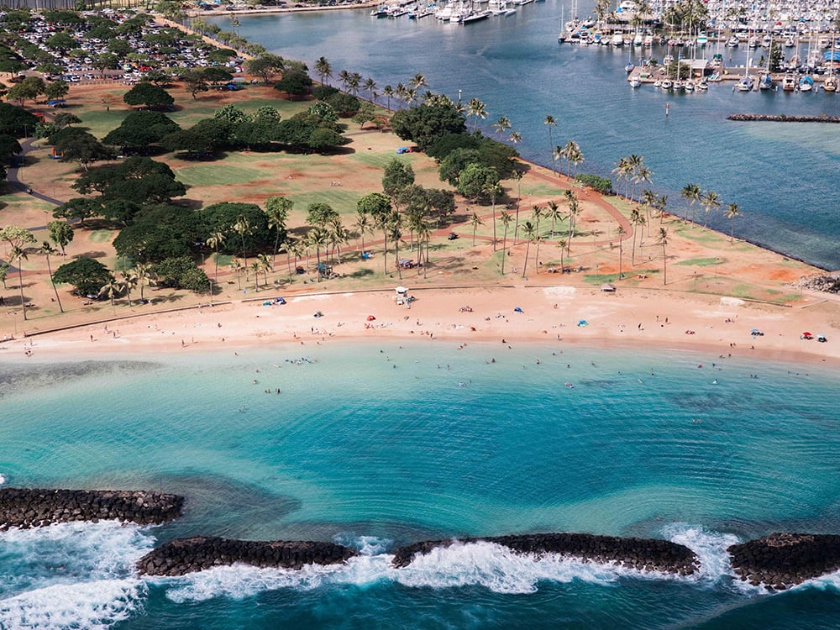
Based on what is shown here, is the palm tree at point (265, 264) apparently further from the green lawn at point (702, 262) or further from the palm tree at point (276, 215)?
the green lawn at point (702, 262)

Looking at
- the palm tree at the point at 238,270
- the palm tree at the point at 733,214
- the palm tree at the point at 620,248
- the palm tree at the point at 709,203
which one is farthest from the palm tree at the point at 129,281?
the palm tree at the point at 733,214

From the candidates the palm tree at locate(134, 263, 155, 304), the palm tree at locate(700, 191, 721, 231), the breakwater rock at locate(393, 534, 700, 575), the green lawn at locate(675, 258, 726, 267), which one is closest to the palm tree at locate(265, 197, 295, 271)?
the palm tree at locate(134, 263, 155, 304)

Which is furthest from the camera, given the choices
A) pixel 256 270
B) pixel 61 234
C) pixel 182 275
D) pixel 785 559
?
pixel 61 234

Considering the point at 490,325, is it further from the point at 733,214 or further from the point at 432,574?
the point at 733,214

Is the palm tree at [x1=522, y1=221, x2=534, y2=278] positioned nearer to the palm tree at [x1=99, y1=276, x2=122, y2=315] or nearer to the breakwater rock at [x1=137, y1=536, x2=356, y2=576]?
the palm tree at [x1=99, y1=276, x2=122, y2=315]

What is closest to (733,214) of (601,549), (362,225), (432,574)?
(362,225)
